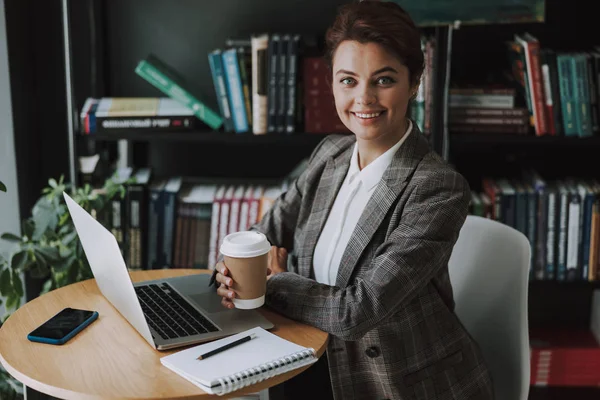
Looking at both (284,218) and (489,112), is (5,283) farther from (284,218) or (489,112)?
(489,112)

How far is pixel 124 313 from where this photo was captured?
1526 millimetres

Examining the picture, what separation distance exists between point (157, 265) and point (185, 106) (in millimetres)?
540

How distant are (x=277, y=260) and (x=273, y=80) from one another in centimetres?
79

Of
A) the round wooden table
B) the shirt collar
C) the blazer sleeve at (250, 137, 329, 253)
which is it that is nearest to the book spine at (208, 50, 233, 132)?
the blazer sleeve at (250, 137, 329, 253)

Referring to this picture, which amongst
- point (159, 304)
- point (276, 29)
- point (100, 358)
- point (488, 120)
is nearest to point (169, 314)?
point (159, 304)

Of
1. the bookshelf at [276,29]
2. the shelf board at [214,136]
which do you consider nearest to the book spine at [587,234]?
the bookshelf at [276,29]

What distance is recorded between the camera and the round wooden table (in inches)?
49.9

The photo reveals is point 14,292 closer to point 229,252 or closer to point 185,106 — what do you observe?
point 185,106

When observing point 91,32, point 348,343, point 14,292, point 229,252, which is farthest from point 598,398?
point 91,32

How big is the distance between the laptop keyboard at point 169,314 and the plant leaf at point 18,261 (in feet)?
1.87

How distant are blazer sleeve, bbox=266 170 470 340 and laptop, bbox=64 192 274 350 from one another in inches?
3.5

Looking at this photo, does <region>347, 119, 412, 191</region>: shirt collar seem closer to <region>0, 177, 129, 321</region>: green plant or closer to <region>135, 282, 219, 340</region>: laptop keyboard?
<region>135, 282, 219, 340</region>: laptop keyboard

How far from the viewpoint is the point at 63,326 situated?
1491 millimetres

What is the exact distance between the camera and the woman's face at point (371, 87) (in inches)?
63.7
